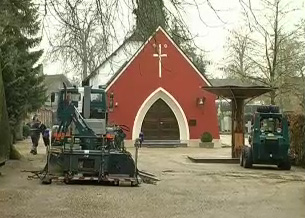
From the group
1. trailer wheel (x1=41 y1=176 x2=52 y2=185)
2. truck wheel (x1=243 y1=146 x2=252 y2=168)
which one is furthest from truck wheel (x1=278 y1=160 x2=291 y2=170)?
trailer wheel (x1=41 y1=176 x2=52 y2=185)

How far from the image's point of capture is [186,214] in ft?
39.5

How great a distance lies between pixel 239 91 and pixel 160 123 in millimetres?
17596

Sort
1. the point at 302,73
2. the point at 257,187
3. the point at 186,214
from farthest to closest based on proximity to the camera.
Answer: the point at 302,73 → the point at 257,187 → the point at 186,214

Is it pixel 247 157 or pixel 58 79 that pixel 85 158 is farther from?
pixel 58 79

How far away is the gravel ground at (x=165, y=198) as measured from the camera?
39.8 feet

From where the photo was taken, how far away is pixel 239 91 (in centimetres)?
2945

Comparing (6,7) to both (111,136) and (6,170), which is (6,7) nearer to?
(111,136)

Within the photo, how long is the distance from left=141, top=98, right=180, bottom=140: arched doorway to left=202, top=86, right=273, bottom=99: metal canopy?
15836 mm

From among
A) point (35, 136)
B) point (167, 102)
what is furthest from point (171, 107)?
point (35, 136)

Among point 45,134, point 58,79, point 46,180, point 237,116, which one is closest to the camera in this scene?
point 46,180

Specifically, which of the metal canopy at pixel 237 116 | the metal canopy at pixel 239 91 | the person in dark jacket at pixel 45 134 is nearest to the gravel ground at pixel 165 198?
the person in dark jacket at pixel 45 134

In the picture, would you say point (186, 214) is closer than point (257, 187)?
Yes

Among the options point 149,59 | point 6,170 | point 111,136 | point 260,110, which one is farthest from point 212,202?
point 149,59

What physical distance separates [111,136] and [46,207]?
5898 millimetres
